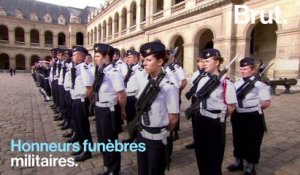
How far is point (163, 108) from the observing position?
9.41 feet

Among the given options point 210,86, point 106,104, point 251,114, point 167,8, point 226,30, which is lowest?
point 251,114

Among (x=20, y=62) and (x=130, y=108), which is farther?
(x=20, y=62)

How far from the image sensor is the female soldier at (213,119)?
3359 mm

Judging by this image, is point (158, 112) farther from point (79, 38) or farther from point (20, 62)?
point (20, 62)

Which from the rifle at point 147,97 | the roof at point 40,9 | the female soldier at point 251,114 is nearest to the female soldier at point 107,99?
the rifle at point 147,97

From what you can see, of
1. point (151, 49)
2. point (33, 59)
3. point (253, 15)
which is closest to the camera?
point (151, 49)

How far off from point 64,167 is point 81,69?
1.88m

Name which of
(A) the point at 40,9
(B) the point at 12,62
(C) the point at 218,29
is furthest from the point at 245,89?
(A) the point at 40,9

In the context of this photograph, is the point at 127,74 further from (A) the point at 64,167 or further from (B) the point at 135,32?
(B) the point at 135,32

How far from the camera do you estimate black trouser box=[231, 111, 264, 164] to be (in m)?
4.03

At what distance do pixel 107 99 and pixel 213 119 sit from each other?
1.81m

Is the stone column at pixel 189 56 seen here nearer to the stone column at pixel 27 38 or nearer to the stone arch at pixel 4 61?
the stone column at pixel 27 38

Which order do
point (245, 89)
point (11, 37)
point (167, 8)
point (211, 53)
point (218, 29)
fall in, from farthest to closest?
point (11, 37)
point (167, 8)
point (218, 29)
point (245, 89)
point (211, 53)

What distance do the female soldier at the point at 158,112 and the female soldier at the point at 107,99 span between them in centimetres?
119
